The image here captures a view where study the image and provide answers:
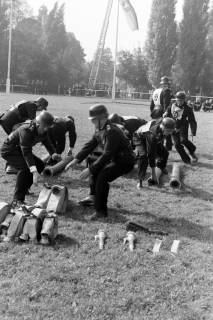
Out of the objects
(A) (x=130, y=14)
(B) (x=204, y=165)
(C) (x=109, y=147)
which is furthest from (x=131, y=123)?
(A) (x=130, y=14)

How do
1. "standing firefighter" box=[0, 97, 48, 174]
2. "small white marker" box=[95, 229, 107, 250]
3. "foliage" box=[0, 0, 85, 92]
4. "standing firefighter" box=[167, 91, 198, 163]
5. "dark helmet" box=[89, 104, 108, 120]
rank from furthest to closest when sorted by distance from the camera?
"foliage" box=[0, 0, 85, 92]
"standing firefighter" box=[167, 91, 198, 163]
"standing firefighter" box=[0, 97, 48, 174]
"dark helmet" box=[89, 104, 108, 120]
"small white marker" box=[95, 229, 107, 250]

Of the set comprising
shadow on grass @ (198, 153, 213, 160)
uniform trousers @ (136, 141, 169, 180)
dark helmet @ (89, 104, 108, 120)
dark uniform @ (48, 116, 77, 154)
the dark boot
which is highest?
dark helmet @ (89, 104, 108, 120)

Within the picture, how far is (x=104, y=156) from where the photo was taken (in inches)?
243

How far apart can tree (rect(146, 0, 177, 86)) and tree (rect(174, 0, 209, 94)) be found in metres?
1.03

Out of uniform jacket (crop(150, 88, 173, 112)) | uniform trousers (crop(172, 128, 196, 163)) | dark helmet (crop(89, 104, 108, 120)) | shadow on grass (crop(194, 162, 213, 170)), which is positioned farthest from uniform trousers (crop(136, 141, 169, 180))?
uniform jacket (crop(150, 88, 173, 112))

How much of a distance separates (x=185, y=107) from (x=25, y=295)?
7761 mm

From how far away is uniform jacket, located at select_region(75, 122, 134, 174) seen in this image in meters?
6.16

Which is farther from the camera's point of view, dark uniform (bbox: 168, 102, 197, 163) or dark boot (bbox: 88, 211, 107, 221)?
dark uniform (bbox: 168, 102, 197, 163)

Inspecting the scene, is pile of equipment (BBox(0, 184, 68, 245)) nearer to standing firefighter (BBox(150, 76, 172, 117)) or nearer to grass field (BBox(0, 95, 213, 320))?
grass field (BBox(0, 95, 213, 320))

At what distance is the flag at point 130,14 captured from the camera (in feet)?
118

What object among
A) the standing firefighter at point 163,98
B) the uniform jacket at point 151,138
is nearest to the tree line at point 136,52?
the standing firefighter at point 163,98

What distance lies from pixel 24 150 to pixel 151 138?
9.24ft

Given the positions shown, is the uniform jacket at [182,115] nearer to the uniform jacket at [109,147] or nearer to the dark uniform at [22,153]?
the uniform jacket at [109,147]

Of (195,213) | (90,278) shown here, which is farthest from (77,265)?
(195,213)
